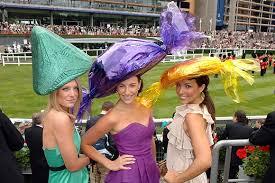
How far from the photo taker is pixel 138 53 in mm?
2955

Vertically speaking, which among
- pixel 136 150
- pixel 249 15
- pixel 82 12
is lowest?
pixel 136 150

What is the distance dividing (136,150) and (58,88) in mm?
808

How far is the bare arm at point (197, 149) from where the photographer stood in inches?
106

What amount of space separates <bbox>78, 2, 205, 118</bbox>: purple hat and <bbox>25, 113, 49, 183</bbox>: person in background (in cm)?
181

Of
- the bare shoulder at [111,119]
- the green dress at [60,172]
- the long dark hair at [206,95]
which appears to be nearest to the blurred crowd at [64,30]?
the long dark hair at [206,95]

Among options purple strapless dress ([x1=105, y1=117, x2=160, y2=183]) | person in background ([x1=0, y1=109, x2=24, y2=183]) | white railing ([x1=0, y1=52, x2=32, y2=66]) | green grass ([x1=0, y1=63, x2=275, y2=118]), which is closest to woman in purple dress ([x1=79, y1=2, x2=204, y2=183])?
purple strapless dress ([x1=105, y1=117, x2=160, y2=183])

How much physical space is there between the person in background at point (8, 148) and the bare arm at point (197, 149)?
151 cm

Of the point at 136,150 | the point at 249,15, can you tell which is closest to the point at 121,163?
the point at 136,150

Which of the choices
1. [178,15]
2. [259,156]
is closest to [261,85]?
[259,156]

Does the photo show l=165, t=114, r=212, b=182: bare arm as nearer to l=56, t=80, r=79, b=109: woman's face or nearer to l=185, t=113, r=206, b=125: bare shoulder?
l=185, t=113, r=206, b=125: bare shoulder

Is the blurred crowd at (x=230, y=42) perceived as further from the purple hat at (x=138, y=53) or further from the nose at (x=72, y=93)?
the nose at (x=72, y=93)

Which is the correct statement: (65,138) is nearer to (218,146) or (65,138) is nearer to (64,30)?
(218,146)

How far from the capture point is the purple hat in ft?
9.57

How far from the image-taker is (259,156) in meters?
4.32
